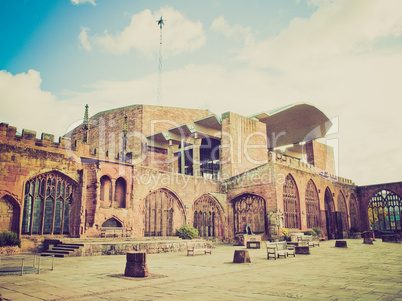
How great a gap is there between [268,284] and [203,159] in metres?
27.3

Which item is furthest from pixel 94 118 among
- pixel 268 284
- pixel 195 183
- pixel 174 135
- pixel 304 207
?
pixel 268 284

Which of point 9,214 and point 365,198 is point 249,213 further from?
point 365,198

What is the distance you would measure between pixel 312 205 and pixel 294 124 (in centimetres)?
997

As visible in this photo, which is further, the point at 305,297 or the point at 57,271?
the point at 57,271

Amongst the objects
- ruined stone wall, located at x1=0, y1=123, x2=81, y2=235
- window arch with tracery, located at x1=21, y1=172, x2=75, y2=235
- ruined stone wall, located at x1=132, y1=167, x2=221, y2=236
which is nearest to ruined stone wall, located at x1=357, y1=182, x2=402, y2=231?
ruined stone wall, located at x1=132, y1=167, x2=221, y2=236

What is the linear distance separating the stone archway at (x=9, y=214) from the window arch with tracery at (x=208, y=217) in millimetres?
11732

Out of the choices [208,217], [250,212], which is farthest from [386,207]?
[208,217]

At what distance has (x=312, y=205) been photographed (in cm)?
2638

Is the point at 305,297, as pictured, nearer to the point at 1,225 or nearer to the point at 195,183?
the point at 1,225

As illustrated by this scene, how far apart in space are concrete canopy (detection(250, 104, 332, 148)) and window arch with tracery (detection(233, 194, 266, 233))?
848 cm

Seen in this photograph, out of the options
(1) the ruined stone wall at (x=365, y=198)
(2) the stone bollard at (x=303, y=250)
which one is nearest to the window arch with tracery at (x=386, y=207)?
(1) the ruined stone wall at (x=365, y=198)

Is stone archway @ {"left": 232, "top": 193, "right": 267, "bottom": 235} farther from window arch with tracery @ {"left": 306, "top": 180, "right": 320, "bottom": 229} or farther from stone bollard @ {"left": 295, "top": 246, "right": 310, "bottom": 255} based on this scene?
stone bollard @ {"left": 295, "top": 246, "right": 310, "bottom": 255}

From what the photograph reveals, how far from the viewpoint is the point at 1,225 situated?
1364cm

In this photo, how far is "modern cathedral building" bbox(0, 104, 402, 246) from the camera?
1502 centimetres
